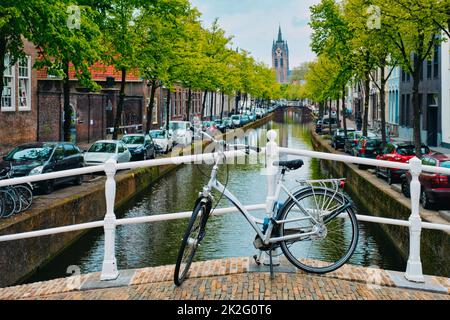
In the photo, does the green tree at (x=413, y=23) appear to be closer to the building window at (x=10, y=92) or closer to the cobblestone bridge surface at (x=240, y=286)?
the cobblestone bridge surface at (x=240, y=286)

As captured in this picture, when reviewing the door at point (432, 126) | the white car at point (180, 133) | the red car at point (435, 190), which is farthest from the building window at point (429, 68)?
the red car at point (435, 190)

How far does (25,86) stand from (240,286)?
2515cm

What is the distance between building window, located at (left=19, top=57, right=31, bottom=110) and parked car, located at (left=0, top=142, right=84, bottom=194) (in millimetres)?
10544

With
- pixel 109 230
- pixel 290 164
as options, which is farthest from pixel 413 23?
pixel 109 230

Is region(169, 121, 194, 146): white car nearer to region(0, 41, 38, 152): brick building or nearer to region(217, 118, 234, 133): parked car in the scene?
region(217, 118, 234, 133): parked car

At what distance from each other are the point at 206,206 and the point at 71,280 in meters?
1.70

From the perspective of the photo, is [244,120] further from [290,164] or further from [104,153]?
[290,164]

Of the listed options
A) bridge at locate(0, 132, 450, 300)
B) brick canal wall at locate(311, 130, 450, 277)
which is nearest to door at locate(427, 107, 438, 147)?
brick canal wall at locate(311, 130, 450, 277)

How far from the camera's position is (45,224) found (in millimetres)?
11508

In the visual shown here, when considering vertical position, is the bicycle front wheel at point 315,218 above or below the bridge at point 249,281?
above

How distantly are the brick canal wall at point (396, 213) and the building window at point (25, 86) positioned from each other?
53.9 feet

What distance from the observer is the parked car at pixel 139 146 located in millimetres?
25016

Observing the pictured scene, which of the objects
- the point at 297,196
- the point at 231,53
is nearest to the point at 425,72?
the point at 231,53
